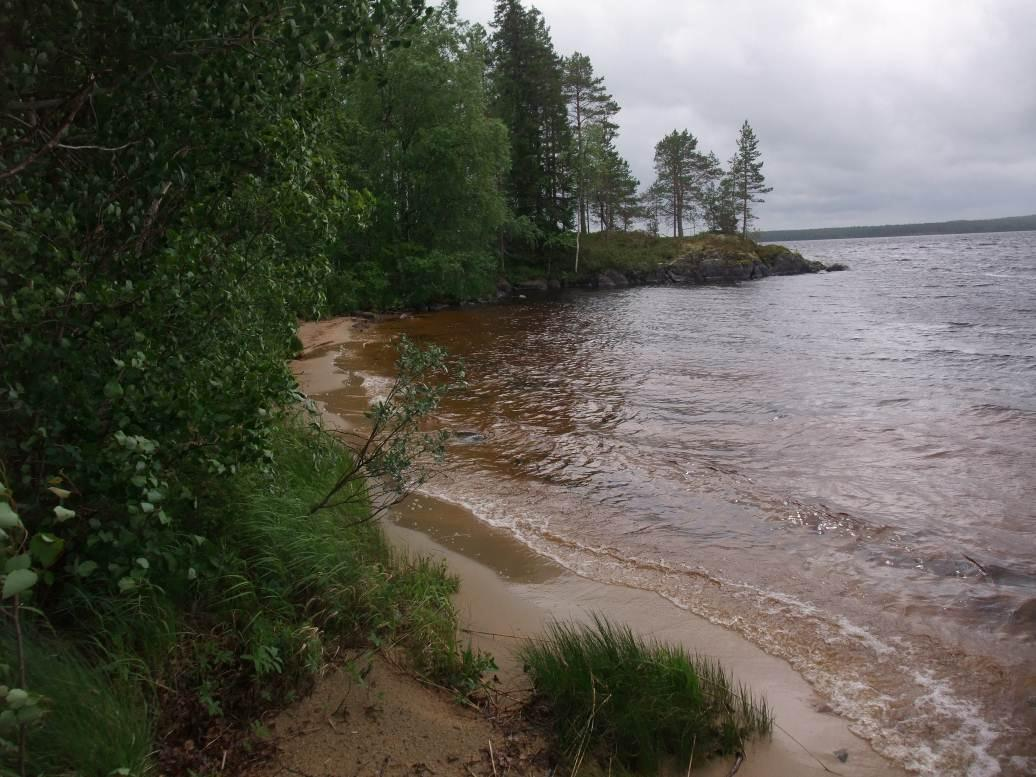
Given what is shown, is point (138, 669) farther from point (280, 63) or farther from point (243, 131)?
point (280, 63)

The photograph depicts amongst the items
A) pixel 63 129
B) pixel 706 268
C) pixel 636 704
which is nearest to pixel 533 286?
pixel 706 268

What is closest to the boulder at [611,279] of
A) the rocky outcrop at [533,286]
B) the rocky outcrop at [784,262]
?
the rocky outcrop at [533,286]

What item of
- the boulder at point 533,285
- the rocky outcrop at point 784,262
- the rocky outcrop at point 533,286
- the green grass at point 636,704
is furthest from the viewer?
the rocky outcrop at point 784,262

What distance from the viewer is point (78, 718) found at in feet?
7.91

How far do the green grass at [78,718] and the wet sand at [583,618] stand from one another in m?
1.42

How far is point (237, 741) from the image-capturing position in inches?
115

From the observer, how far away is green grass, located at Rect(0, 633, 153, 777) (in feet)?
7.49

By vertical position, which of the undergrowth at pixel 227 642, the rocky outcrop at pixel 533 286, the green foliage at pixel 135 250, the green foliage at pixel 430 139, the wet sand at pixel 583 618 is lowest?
the wet sand at pixel 583 618

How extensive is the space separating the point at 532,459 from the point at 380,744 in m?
6.21

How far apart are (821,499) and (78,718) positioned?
746 cm

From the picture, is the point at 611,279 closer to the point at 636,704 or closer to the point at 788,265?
the point at 788,265

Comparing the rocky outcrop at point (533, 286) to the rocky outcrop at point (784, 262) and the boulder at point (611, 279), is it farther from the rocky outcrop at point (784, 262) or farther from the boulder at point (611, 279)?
the rocky outcrop at point (784, 262)

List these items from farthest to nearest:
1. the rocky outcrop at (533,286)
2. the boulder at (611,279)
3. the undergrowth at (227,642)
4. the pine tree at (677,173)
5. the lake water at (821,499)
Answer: the pine tree at (677,173) < the boulder at (611,279) < the rocky outcrop at (533,286) < the lake water at (821,499) < the undergrowth at (227,642)

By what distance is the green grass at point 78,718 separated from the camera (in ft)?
7.49
